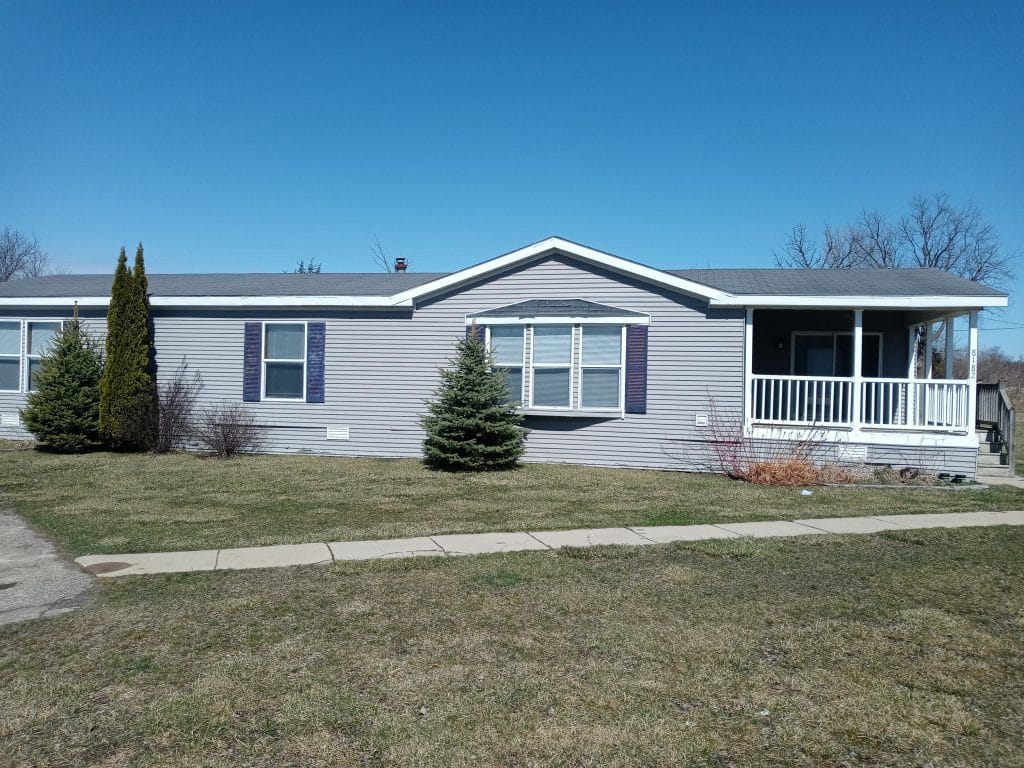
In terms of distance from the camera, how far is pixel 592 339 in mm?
14211

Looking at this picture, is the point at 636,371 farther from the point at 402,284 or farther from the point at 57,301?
the point at 57,301

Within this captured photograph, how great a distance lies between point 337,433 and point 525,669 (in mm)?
11526

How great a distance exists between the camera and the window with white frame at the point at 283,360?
15438mm

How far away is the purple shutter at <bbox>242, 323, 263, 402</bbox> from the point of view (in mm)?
15406

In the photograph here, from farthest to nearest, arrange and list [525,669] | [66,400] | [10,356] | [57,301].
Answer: [10,356]
[57,301]
[66,400]
[525,669]

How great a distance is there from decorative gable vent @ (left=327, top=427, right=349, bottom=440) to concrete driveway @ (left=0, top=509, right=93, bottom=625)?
7548mm

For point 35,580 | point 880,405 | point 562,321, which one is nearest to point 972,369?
point 880,405

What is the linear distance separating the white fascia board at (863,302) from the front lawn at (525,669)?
7498mm

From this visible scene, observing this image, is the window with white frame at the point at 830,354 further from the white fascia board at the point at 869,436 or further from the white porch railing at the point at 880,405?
the white fascia board at the point at 869,436

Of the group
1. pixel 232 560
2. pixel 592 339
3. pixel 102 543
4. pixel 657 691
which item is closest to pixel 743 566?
pixel 657 691

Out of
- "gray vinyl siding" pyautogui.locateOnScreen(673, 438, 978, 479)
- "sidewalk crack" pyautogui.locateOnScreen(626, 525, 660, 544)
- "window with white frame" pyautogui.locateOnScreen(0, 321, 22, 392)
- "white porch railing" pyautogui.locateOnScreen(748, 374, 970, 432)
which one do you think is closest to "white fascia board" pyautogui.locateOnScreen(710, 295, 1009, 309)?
"white porch railing" pyautogui.locateOnScreen(748, 374, 970, 432)

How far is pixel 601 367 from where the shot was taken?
1412cm

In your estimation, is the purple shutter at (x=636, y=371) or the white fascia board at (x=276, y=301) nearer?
the purple shutter at (x=636, y=371)

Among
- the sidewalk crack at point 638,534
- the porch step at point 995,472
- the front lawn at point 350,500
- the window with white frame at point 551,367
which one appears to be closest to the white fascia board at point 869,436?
the front lawn at point 350,500
